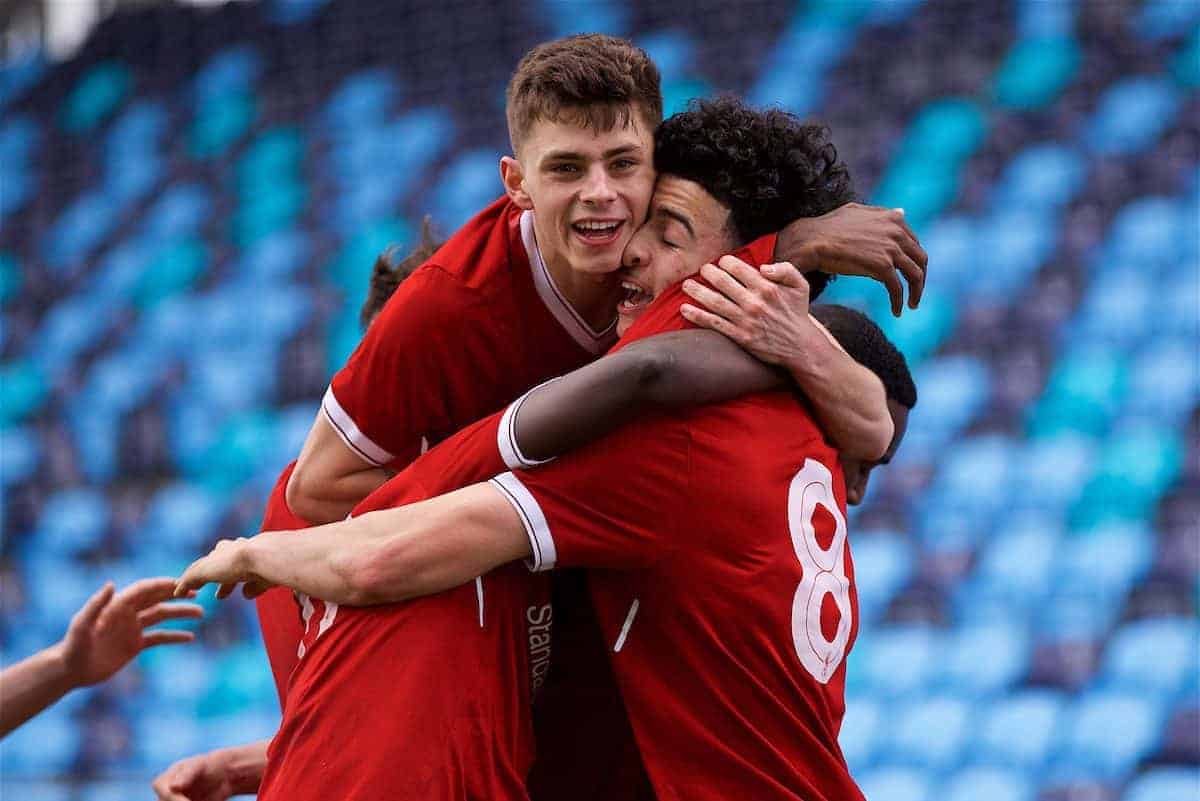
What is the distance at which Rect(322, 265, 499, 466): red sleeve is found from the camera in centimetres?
310

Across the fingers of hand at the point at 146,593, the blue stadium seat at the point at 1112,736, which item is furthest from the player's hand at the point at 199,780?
the blue stadium seat at the point at 1112,736

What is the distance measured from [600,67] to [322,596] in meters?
1.07

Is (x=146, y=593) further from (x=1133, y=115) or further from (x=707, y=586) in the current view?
(x=1133, y=115)

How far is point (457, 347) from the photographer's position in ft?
10.2

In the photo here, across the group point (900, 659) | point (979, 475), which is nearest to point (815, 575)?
point (900, 659)

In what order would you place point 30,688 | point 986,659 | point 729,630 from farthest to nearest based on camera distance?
point 986,659, point 30,688, point 729,630

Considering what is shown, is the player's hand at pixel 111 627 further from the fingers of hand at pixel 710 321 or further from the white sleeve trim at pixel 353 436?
the fingers of hand at pixel 710 321

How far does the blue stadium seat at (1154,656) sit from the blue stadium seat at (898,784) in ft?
2.95

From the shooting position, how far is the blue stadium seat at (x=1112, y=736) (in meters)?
6.72

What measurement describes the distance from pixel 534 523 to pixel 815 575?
0.52m

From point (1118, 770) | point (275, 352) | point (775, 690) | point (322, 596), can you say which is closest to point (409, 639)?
point (322, 596)

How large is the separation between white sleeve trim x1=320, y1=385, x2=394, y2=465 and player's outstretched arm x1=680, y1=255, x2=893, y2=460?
74 cm

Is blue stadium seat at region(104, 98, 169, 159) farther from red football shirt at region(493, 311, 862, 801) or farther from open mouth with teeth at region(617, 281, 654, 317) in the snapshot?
red football shirt at region(493, 311, 862, 801)

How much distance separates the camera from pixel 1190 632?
694cm
